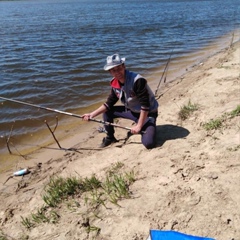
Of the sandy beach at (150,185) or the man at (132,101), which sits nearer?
the sandy beach at (150,185)

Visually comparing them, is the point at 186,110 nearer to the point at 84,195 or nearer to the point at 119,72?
the point at 119,72

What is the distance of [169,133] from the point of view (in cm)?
569

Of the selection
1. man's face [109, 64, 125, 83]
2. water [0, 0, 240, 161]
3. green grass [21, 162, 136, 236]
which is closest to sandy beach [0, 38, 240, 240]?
green grass [21, 162, 136, 236]

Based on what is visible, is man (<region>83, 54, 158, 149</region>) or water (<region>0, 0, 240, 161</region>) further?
water (<region>0, 0, 240, 161</region>)

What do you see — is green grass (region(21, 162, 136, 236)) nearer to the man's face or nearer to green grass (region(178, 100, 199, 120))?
the man's face

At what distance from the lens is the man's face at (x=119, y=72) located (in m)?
4.84

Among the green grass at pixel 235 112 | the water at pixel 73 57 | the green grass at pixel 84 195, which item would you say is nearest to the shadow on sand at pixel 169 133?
the green grass at pixel 235 112

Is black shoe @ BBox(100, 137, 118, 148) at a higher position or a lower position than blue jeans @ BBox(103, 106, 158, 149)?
lower

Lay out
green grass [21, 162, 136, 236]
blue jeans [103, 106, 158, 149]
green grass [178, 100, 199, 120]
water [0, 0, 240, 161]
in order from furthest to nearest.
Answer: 1. water [0, 0, 240, 161]
2. green grass [178, 100, 199, 120]
3. blue jeans [103, 106, 158, 149]
4. green grass [21, 162, 136, 236]

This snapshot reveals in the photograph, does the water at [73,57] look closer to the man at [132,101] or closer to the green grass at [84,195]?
the man at [132,101]

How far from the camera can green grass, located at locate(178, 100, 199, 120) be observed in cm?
628

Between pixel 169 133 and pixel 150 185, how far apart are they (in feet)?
5.91

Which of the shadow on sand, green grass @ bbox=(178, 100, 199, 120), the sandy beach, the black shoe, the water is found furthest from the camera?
the water

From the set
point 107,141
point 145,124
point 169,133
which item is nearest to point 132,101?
point 145,124
